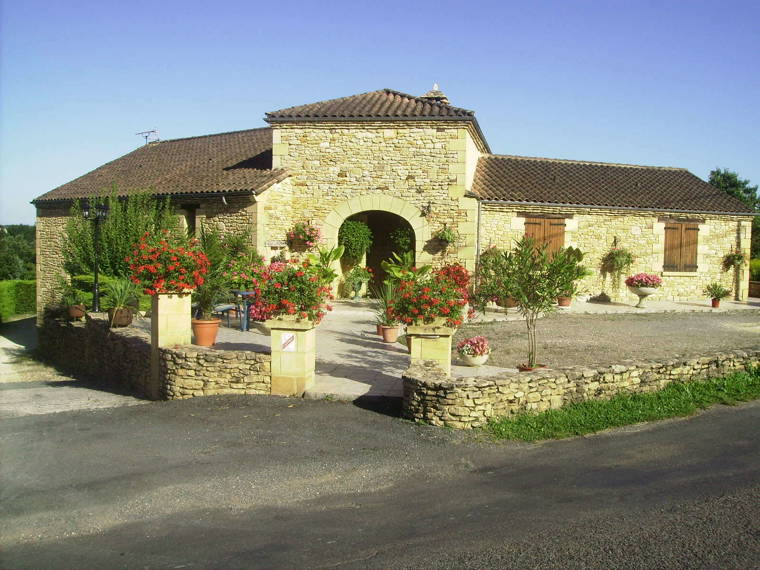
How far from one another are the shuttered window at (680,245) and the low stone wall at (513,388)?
1103cm

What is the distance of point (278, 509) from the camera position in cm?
481

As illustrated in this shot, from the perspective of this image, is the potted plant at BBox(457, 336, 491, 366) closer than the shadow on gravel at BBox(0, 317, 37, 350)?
Yes

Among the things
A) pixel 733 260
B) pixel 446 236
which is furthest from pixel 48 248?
pixel 733 260

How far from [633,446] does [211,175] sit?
14711mm

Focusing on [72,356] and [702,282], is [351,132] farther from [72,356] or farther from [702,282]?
[702,282]

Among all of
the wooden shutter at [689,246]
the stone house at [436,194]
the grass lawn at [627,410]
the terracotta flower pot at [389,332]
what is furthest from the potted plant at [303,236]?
the wooden shutter at [689,246]

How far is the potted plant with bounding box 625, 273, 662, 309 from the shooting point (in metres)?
16.5

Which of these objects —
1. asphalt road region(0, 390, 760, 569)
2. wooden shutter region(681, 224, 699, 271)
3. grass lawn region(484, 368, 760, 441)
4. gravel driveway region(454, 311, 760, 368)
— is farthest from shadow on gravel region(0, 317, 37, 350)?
wooden shutter region(681, 224, 699, 271)

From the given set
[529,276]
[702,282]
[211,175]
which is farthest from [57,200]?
[702,282]

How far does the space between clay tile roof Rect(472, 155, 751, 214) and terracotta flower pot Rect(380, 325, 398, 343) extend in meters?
5.94

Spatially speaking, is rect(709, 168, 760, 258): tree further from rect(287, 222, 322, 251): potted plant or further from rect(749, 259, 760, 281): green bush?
rect(287, 222, 322, 251): potted plant

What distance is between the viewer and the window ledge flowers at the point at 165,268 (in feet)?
29.5

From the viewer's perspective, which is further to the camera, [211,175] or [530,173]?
[530,173]

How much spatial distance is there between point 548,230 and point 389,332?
307 inches
